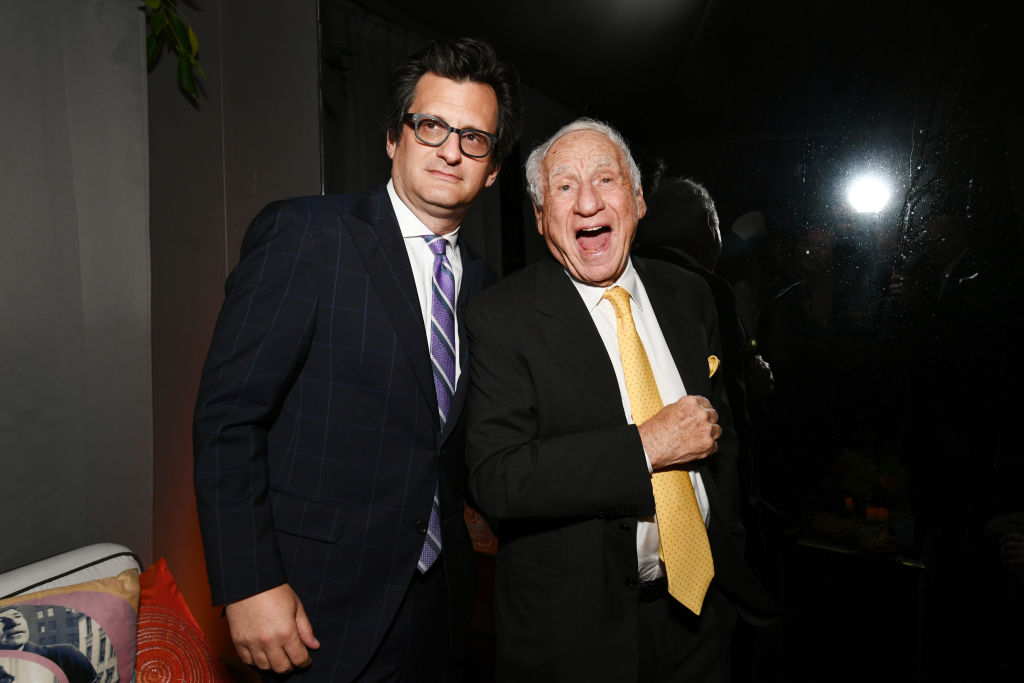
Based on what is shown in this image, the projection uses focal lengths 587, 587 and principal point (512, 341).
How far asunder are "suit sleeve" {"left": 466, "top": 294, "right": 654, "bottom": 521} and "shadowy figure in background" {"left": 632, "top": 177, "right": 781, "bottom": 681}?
2.20 ft

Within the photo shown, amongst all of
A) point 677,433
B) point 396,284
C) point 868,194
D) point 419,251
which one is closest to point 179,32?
point 419,251

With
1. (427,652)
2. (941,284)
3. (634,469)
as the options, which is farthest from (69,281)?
(941,284)

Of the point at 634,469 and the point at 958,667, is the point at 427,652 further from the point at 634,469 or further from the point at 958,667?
the point at 958,667

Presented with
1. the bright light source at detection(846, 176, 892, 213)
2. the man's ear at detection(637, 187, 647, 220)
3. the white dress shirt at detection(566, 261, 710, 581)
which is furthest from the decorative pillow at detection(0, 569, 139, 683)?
the bright light source at detection(846, 176, 892, 213)

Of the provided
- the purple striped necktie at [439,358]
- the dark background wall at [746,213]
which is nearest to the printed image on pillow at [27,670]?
the dark background wall at [746,213]

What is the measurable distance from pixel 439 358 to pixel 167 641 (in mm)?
1067

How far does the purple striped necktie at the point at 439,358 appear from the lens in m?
1.28

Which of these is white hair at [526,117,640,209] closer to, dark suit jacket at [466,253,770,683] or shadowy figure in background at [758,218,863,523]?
dark suit jacket at [466,253,770,683]

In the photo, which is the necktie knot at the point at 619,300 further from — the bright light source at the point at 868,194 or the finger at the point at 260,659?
the finger at the point at 260,659

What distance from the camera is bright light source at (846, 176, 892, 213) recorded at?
5.00ft

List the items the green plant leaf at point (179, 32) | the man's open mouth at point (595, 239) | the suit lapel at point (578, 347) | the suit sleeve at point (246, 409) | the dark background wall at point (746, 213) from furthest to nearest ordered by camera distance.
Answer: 1. the green plant leaf at point (179, 32)
2. the dark background wall at point (746, 213)
3. the man's open mouth at point (595, 239)
4. the suit lapel at point (578, 347)
5. the suit sleeve at point (246, 409)

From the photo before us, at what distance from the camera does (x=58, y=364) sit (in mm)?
1607

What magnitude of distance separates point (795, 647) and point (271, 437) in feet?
5.26

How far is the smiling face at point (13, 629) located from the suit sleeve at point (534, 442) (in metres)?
1.02
